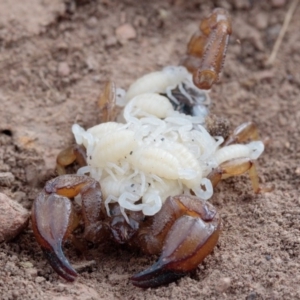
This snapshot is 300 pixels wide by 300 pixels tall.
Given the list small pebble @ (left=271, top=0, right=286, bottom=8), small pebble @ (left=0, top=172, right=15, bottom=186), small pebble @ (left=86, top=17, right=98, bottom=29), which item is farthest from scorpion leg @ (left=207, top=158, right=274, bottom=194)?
small pebble @ (left=271, top=0, right=286, bottom=8)

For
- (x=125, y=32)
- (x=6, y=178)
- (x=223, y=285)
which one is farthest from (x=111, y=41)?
(x=223, y=285)

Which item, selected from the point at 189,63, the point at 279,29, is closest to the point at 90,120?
the point at 189,63

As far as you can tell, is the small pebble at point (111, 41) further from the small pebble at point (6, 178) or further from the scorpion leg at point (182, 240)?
the scorpion leg at point (182, 240)

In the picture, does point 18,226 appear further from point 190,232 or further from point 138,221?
point 190,232

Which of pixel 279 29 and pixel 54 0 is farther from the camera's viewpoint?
pixel 279 29

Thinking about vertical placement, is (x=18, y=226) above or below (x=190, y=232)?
below

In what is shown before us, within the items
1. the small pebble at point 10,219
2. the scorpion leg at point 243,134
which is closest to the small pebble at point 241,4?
the scorpion leg at point 243,134
